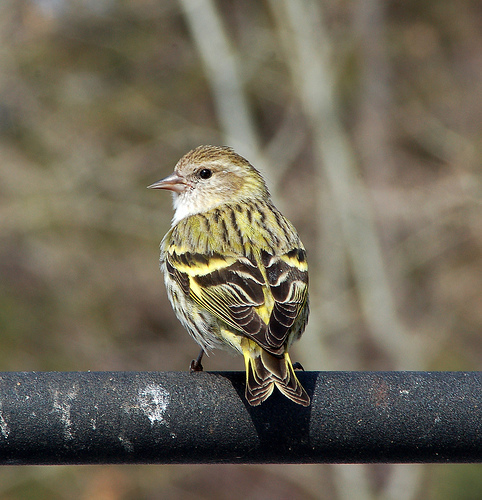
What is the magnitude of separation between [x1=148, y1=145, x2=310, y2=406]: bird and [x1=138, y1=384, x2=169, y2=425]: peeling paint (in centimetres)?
35

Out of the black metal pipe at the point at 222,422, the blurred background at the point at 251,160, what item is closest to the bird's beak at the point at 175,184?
the black metal pipe at the point at 222,422

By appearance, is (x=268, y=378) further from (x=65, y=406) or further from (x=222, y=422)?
(x=65, y=406)

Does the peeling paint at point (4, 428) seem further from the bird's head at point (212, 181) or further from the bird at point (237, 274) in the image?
the bird's head at point (212, 181)

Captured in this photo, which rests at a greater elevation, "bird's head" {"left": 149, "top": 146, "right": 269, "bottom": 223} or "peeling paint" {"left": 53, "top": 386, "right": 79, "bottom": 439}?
"bird's head" {"left": 149, "top": 146, "right": 269, "bottom": 223}

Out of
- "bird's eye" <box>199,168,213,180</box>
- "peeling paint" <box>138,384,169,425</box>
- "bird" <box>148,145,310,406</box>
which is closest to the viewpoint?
"peeling paint" <box>138,384,169,425</box>

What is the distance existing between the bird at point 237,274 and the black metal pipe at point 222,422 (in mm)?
147

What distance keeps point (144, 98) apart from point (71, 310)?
16.5 ft

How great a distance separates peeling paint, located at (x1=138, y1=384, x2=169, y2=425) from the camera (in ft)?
10.6

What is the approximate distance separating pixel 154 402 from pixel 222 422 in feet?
0.95

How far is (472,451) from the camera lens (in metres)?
3.20

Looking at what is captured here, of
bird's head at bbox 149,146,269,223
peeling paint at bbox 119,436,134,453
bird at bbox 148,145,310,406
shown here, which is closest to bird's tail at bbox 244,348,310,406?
bird at bbox 148,145,310,406

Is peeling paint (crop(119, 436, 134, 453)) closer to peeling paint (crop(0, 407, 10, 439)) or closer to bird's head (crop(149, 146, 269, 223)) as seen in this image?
peeling paint (crop(0, 407, 10, 439))

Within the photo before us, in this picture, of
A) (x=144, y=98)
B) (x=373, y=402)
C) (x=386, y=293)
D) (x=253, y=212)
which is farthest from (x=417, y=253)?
(x=373, y=402)

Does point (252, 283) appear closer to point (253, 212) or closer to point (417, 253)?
point (253, 212)
